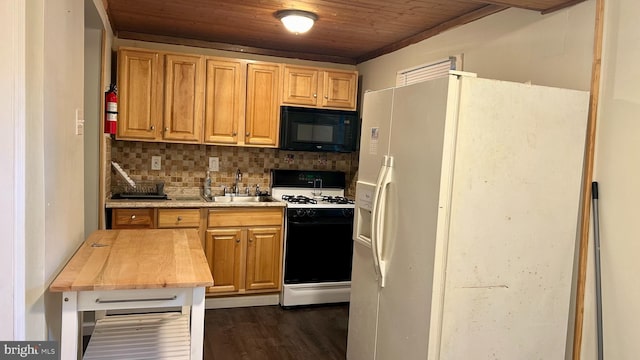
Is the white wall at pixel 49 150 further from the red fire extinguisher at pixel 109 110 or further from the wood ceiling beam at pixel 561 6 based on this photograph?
the wood ceiling beam at pixel 561 6

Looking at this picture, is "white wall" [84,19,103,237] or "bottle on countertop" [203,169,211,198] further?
"bottle on countertop" [203,169,211,198]

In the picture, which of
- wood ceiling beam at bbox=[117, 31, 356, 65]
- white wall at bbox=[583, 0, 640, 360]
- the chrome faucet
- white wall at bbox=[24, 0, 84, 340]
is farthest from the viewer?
the chrome faucet

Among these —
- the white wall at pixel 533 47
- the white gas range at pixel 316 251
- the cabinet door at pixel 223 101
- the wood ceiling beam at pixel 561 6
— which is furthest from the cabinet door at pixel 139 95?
the wood ceiling beam at pixel 561 6

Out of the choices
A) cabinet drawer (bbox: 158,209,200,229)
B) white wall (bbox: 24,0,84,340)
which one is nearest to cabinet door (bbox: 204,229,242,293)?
cabinet drawer (bbox: 158,209,200,229)

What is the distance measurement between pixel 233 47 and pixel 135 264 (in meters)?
2.86

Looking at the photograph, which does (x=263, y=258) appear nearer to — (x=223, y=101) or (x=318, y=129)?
(x=318, y=129)

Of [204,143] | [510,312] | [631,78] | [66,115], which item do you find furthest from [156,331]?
[631,78]

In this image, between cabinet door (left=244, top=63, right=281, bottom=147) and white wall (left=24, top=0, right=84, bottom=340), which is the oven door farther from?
white wall (left=24, top=0, right=84, bottom=340)

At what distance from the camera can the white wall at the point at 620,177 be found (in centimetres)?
194

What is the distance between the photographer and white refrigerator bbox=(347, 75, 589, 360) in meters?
2.00

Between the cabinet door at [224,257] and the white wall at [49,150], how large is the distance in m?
1.66

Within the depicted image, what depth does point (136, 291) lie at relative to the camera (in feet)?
5.63

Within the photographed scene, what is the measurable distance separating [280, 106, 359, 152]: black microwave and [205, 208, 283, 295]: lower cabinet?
0.68m

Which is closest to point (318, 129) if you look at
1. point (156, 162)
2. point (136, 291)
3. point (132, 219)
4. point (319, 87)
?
point (319, 87)
